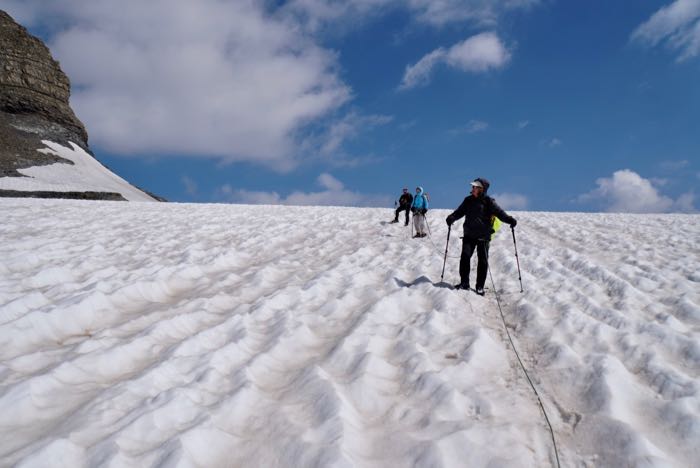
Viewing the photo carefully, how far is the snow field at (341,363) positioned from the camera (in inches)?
138

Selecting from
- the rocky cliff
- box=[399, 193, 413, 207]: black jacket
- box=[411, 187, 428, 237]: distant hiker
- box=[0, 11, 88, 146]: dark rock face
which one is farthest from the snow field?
box=[0, 11, 88, 146]: dark rock face

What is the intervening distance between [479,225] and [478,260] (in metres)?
0.77

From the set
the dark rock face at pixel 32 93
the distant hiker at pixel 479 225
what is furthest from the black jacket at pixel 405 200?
the dark rock face at pixel 32 93

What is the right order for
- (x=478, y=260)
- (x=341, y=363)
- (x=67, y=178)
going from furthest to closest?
(x=67, y=178), (x=478, y=260), (x=341, y=363)

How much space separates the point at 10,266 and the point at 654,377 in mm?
12587

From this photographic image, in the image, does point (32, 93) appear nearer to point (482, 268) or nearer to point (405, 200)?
point (405, 200)

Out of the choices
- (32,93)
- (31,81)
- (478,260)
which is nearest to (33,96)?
(32,93)

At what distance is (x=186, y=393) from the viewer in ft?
14.2

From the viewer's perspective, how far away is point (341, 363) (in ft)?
17.0

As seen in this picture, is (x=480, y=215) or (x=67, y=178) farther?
(x=67, y=178)

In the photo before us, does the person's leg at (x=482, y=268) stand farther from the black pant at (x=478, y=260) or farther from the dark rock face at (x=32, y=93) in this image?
the dark rock face at (x=32, y=93)

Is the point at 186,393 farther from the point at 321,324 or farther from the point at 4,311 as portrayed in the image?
the point at 4,311

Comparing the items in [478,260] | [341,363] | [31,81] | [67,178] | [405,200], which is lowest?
[341,363]

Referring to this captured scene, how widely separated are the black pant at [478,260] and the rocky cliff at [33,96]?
56326 mm
